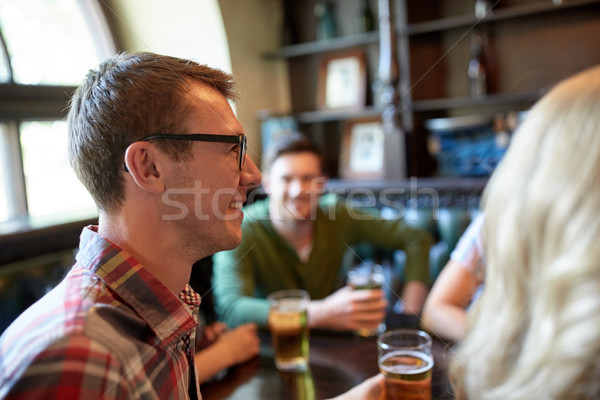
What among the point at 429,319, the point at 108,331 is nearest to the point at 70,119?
the point at 108,331

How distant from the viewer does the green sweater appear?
162 centimetres

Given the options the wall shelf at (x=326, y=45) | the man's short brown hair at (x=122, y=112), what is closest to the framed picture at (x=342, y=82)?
the wall shelf at (x=326, y=45)

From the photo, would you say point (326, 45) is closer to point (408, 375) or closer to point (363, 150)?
point (363, 150)

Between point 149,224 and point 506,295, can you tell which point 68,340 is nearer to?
point 149,224

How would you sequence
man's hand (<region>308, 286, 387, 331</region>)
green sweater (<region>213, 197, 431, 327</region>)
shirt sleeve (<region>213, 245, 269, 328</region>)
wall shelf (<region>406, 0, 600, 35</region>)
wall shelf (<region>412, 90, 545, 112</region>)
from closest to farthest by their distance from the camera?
man's hand (<region>308, 286, 387, 331</region>) → shirt sleeve (<region>213, 245, 269, 328</region>) → green sweater (<region>213, 197, 431, 327</region>) → wall shelf (<region>406, 0, 600, 35</region>) → wall shelf (<region>412, 90, 545, 112</region>)

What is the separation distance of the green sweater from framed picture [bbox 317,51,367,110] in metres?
1.49

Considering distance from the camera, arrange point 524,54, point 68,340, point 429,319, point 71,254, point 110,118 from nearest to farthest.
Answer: point 68,340, point 110,118, point 429,319, point 71,254, point 524,54

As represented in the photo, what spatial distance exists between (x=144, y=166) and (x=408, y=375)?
58 cm

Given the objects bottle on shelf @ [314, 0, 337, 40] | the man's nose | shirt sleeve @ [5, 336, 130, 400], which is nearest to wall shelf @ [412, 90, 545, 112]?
bottle on shelf @ [314, 0, 337, 40]

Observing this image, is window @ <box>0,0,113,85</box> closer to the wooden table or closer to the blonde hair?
the wooden table

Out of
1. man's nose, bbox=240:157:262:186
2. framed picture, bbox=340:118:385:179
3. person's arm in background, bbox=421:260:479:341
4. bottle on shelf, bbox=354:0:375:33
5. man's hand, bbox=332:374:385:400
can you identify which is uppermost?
bottle on shelf, bbox=354:0:375:33

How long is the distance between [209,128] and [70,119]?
247mm

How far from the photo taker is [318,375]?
1.03 m

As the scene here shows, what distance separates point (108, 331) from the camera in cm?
64
